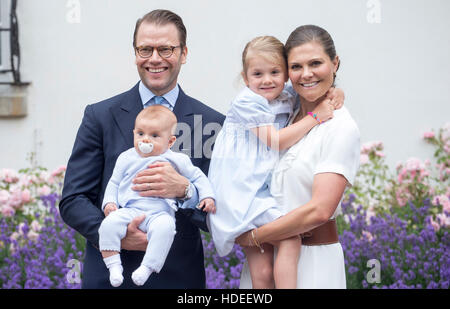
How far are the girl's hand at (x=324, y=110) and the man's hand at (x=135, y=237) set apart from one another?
2.62ft

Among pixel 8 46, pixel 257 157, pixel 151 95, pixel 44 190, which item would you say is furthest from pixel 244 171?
pixel 8 46

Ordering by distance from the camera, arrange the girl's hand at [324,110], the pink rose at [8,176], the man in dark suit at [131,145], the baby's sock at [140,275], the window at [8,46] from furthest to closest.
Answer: the window at [8,46]
the pink rose at [8,176]
the man in dark suit at [131,145]
the girl's hand at [324,110]
the baby's sock at [140,275]

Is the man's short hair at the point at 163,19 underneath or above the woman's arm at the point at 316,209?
above

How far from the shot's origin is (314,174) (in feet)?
7.48

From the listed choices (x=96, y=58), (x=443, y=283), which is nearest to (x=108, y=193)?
(x=443, y=283)

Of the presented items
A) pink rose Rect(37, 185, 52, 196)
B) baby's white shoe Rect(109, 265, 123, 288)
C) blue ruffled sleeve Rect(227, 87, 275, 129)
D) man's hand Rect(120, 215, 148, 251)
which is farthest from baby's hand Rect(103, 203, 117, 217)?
pink rose Rect(37, 185, 52, 196)

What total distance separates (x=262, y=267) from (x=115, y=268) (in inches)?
22.9

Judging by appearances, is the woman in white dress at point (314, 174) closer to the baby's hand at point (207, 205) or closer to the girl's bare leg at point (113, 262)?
the baby's hand at point (207, 205)

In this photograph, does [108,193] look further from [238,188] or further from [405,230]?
[405,230]

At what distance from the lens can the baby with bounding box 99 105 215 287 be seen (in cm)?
223

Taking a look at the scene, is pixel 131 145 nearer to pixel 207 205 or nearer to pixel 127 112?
pixel 127 112

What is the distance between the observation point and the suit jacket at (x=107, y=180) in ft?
8.04

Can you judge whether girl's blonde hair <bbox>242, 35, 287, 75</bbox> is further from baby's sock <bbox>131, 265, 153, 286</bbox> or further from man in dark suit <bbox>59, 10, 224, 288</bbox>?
baby's sock <bbox>131, 265, 153, 286</bbox>

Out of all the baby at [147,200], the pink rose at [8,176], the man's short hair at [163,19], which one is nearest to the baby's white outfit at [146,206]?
the baby at [147,200]
